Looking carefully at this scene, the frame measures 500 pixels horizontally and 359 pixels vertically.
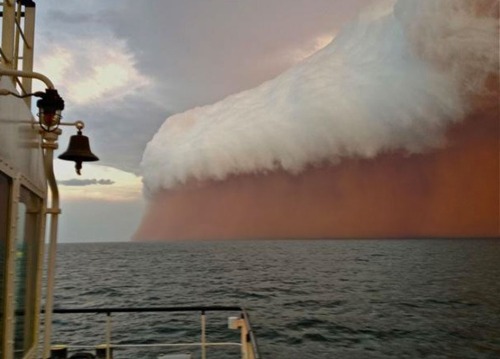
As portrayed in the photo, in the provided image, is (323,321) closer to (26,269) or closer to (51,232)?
(51,232)

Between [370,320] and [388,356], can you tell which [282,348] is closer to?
[388,356]

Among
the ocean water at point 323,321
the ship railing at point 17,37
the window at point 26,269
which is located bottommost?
the ocean water at point 323,321

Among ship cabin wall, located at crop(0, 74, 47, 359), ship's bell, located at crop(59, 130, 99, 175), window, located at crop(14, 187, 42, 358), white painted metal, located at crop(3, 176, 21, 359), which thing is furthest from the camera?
ship's bell, located at crop(59, 130, 99, 175)

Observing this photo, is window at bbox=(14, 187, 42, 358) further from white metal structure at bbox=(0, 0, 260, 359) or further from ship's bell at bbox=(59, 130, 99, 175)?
ship's bell at bbox=(59, 130, 99, 175)

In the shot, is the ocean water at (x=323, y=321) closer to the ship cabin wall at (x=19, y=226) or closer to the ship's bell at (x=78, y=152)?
the ship cabin wall at (x=19, y=226)

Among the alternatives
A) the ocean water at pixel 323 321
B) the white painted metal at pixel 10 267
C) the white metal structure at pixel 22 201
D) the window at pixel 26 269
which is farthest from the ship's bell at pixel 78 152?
the ocean water at pixel 323 321

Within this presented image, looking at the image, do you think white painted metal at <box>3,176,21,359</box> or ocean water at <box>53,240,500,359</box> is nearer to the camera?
white painted metal at <box>3,176,21,359</box>

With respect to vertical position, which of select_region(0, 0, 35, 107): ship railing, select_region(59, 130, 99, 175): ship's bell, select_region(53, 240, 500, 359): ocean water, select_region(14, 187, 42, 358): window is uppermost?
select_region(0, 0, 35, 107): ship railing

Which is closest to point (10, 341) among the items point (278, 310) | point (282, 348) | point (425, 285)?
point (282, 348)

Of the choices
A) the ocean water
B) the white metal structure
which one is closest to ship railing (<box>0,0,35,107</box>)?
the white metal structure
